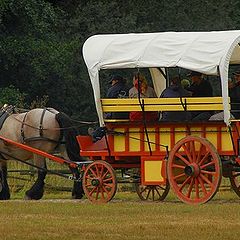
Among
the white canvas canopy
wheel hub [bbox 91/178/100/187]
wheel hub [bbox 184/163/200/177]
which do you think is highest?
the white canvas canopy

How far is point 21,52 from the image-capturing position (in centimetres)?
4425

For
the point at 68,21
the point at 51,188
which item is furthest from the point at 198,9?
the point at 51,188

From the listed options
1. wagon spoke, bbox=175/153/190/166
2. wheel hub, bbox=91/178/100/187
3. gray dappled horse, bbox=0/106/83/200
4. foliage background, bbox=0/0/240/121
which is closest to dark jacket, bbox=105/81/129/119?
wheel hub, bbox=91/178/100/187

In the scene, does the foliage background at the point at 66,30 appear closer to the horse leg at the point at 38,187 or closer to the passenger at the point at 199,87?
the horse leg at the point at 38,187

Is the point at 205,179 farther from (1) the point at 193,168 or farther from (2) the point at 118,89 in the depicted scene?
(2) the point at 118,89

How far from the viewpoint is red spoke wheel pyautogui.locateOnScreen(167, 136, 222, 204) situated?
798 inches

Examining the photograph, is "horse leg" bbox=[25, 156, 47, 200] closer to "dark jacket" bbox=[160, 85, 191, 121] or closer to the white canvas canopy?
the white canvas canopy

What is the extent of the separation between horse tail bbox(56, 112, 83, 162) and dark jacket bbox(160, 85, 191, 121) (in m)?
3.17

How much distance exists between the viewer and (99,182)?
21406 mm

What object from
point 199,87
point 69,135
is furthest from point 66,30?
point 199,87

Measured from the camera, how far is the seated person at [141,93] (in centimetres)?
2122

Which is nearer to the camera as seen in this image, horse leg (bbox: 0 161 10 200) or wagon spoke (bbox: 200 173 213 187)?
wagon spoke (bbox: 200 173 213 187)

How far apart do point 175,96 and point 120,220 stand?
132 inches

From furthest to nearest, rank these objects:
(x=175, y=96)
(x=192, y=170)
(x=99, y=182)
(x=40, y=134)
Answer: (x=40, y=134)
(x=99, y=182)
(x=175, y=96)
(x=192, y=170)
